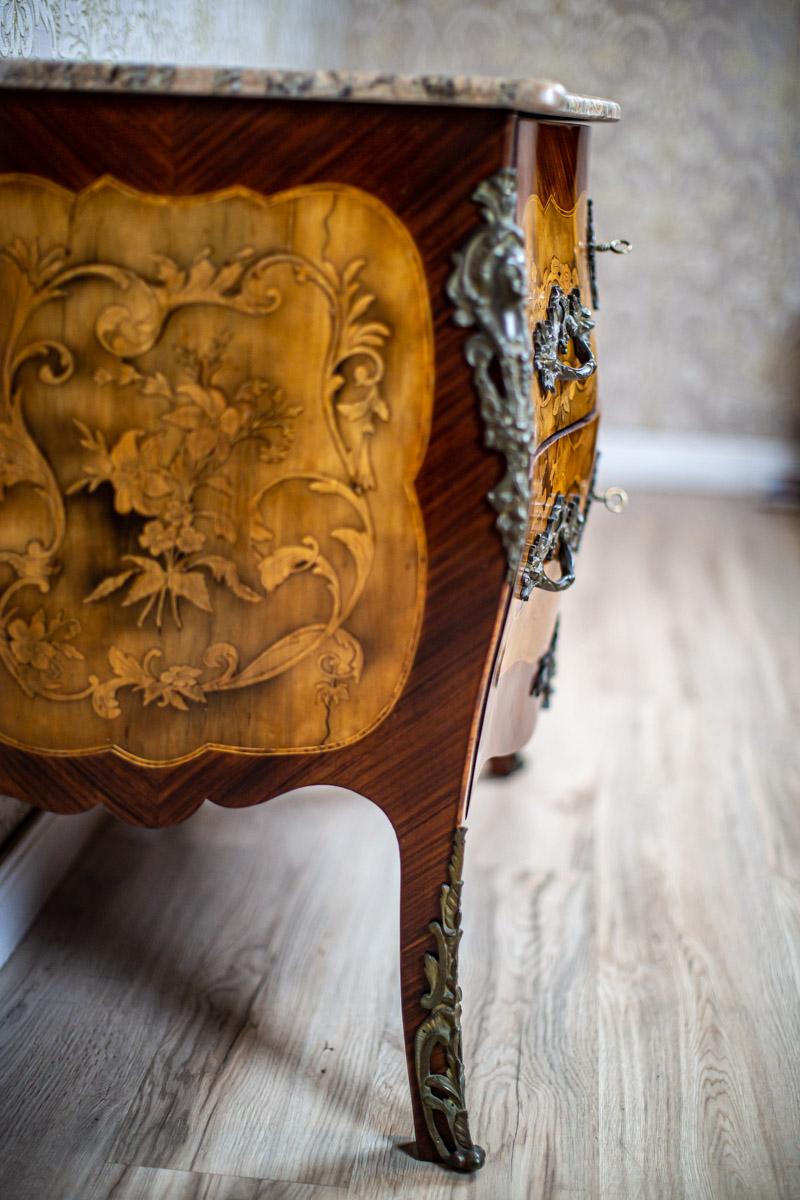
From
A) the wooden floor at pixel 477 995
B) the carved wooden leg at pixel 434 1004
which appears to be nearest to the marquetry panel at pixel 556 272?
the carved wooden leg at pixel 434 1004

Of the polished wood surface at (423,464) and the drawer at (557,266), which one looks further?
the drawer at (557,266)

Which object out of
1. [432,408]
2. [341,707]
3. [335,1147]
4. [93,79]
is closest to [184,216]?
[93,79]

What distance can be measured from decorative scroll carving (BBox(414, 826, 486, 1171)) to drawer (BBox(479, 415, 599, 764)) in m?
0.19

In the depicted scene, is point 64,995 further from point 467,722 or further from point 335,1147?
point 467,722

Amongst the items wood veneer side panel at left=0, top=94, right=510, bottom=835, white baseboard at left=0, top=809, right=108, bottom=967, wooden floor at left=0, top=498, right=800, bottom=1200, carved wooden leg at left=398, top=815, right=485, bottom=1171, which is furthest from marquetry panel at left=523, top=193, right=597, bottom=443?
white baseboard at left=0, top=809, right=108, bottom=967

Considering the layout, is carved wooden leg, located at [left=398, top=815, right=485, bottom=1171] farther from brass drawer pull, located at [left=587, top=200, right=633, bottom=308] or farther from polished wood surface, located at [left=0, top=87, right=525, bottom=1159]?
brass drawer pull, located at [left=587, top=200, right=633, bottom=308]

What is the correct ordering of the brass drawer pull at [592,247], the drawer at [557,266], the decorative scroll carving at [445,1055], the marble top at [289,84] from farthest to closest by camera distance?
the brass drawer pull at [592,247] → the decorative scroll carving at [445,1055] → the drawer at [557,266] → the marble top at [289,84]

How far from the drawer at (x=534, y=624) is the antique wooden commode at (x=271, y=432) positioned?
2 centimetres

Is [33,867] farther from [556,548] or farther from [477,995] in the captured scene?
[556,548]

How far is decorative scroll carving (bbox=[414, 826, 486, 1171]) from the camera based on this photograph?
1117 mm

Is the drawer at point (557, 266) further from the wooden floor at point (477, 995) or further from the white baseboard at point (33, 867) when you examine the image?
the white baseboard at point (33, 867)

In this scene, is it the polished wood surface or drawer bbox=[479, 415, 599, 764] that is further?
drawer bbox=[479, 415, 599, 764]

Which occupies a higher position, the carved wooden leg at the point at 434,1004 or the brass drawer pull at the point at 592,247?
the brass drawer pull at the point at 592,247

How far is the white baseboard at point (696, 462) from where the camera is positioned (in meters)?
3.62
